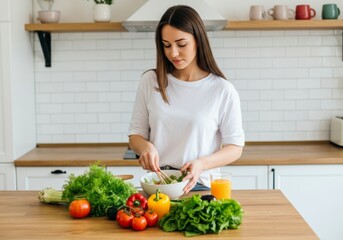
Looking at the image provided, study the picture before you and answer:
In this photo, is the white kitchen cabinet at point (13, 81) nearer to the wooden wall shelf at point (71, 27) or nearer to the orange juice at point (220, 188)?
the wooden wall shelf at point (71, 27)

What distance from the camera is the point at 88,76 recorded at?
4.51 metres

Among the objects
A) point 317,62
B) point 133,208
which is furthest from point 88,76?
point 133,208

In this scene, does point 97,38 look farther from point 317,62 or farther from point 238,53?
point 317,62

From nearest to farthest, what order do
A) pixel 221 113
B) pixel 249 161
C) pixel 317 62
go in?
pixel 221 113
pixel 249 161
pixel 317 62

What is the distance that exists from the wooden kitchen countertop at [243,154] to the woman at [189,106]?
1191 mm

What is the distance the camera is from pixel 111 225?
2.23 metres

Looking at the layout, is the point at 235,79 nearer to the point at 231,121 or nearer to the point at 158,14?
the point at 158,14

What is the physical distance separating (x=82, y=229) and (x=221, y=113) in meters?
0.91

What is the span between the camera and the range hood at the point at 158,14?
380cm

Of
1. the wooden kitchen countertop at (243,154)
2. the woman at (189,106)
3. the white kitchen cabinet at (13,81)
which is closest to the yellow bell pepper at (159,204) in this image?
the woman at (189,106)

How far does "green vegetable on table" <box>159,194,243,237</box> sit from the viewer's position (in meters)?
2.10

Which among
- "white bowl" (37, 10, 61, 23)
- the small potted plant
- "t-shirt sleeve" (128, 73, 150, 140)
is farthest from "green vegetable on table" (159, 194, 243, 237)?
"white bowl" (37, 10, 61, 23)

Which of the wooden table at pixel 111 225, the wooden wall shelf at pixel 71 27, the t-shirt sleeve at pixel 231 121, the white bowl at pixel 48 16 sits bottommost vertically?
the wooden table at pixel 111 225

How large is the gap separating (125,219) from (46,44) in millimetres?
2550
